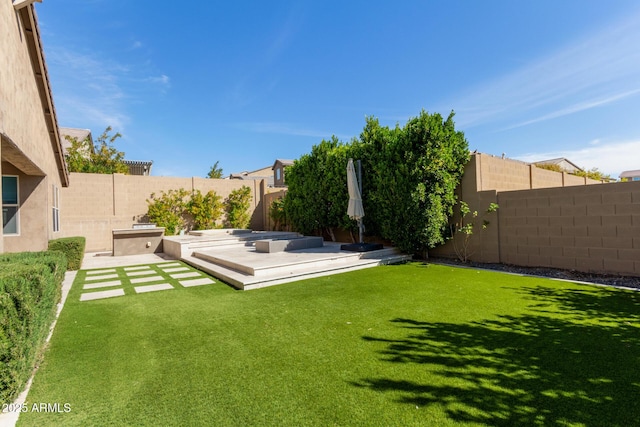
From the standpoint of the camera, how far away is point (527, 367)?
2.95 m

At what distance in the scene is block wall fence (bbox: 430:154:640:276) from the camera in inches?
267

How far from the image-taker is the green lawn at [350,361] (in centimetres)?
233

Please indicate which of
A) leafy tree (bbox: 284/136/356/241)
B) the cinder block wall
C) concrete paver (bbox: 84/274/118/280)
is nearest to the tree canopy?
leafy tree (bbox: 284/136/356/241)

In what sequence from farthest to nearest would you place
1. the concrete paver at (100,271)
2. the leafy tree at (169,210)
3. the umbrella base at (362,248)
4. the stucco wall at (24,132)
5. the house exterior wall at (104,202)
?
the leafy tree at (169,210)
the house exterior wall at (104,202)
the umbrella base at (362,248)
the concrete paver at (100,271)
the stucco wall at (24,132)

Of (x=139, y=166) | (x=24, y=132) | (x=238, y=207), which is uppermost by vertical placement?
(x=139, y=166)

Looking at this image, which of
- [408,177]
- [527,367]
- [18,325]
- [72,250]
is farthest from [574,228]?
[72,250]

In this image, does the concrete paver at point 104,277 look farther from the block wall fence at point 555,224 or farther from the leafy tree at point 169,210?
the block wall fence at point 555,224

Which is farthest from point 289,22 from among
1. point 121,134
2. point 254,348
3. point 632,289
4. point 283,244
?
point 121,134

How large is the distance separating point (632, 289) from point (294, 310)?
6810 millimetres

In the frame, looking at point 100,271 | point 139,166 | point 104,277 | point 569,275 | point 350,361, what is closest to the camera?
point 350,361

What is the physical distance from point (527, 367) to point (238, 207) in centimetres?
1751

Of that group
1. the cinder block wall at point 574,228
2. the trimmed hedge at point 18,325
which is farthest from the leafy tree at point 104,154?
the cinder block wall at point 574,228

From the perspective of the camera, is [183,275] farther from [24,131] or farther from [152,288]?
[24,131]

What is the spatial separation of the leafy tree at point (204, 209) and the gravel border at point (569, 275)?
13.8 m
